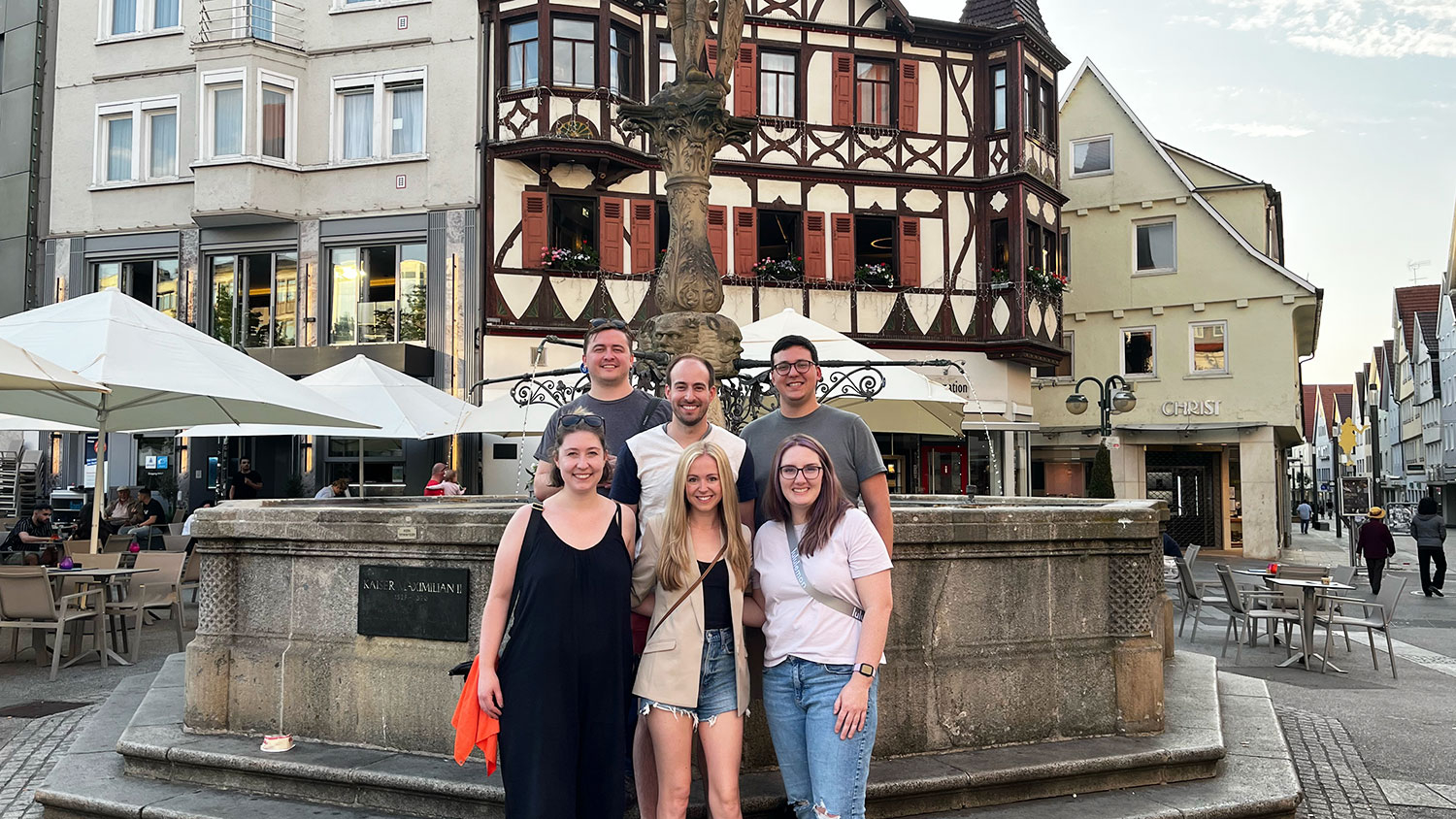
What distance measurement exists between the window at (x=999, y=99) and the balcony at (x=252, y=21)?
49.6ft

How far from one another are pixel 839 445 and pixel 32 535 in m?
14.8

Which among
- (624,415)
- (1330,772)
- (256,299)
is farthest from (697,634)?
(256,299)

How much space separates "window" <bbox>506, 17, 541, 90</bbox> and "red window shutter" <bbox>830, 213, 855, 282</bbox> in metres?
7.05

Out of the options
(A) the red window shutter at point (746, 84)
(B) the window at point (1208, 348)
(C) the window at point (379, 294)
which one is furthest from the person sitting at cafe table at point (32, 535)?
(B) the window at point (1208, 348)

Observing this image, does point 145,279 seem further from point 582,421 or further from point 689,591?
point 689,591

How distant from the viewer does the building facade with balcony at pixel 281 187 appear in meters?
24.7

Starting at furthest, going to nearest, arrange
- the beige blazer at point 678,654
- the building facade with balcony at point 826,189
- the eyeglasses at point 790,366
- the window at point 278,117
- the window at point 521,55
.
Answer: the window at point 278,117 → the window at point 521,55 → the building facade with balcony at point 826,189 → the eyeglasses at point 790,366 → the beige blazer at point 678,654

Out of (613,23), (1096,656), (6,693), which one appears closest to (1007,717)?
(1096,656)

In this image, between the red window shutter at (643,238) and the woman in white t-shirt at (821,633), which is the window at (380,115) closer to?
the red window shutter at (643,238)

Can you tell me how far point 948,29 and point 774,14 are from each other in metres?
3.95

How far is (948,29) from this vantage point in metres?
27.4

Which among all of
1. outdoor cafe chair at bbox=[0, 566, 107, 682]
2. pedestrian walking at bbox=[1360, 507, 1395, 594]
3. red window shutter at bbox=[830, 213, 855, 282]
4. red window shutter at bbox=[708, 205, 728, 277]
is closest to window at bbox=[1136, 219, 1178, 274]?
red window shutter at bbox=[830, 213, 855, 282]

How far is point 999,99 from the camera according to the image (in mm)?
27859

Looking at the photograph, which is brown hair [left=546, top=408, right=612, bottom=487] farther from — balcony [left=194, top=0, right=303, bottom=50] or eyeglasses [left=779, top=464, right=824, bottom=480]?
balcony [left=194, top=0, right=303, bottom=50]
